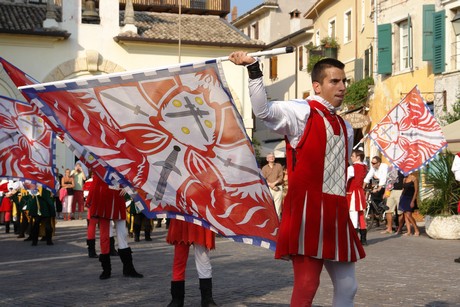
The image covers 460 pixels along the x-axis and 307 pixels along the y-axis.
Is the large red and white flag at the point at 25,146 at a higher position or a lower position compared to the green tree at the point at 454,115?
lower

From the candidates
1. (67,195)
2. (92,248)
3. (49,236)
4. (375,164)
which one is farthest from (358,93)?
(92,248)

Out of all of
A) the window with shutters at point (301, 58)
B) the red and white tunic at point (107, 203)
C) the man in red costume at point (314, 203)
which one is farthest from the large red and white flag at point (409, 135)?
the window with shutters at point (301, 58)

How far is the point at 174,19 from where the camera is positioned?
43.3m

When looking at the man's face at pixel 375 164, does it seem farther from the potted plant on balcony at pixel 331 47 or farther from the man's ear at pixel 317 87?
the potted plant on balcony at pixel 331 47

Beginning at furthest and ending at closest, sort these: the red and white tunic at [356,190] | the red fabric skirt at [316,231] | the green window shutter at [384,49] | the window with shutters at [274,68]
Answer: the window with shutters at [274,68], the green window shutter at [384,49], the red and white tunic at [356,190], the red fabric skirt at [316,231]

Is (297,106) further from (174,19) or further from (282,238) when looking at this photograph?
(174,19)

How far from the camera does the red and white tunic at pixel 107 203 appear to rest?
11688mm

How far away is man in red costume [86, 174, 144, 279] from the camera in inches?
459

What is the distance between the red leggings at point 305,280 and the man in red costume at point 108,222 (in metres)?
5.88

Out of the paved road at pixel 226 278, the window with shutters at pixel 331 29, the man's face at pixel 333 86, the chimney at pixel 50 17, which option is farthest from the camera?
the window with shutters at pixel 331 29

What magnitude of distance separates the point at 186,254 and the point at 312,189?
325 centimetres

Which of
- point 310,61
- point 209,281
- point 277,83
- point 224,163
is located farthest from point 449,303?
point 277,83

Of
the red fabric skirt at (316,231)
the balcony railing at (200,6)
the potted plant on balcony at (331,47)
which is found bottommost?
the red fabric skirt at (316,231)

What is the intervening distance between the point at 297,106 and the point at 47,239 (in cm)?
1388
